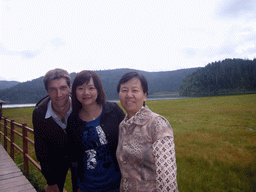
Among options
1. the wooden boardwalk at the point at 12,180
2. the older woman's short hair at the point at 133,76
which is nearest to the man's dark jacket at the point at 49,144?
the older woman's short hair at the point at 133,76

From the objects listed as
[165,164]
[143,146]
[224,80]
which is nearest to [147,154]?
[143,146]

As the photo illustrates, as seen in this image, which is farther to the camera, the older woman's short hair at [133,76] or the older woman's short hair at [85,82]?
the older woman's short hair at [85,82]

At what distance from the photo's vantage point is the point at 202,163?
8.30 meters

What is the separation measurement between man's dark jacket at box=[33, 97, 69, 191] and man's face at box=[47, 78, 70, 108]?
8.8 inches

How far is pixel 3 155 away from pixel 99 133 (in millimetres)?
6832

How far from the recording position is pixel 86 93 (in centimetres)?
194

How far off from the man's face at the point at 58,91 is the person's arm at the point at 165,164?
1.55 meters

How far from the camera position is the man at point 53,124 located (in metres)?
2.26

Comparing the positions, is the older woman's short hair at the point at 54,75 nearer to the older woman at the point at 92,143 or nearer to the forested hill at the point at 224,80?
the older woman at the point at 92,143

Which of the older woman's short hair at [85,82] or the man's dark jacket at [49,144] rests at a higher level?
the older woman's short hair at [85,82]

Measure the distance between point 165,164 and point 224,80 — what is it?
14525 cm

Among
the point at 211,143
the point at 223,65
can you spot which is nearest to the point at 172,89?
the point at 223,65

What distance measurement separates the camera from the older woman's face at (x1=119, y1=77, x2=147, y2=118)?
64.2 inches

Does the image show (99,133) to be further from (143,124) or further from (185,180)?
(185,180)
